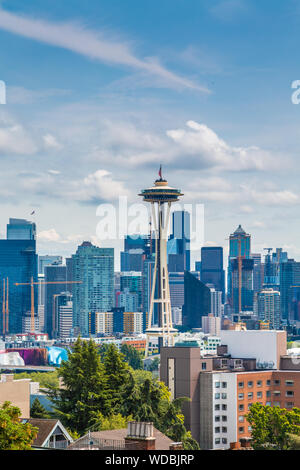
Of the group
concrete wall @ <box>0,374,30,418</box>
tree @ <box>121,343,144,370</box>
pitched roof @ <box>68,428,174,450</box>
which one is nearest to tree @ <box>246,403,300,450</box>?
concrete wall @ <box>0,374,30,418</box>

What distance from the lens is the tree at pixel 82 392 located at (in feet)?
129

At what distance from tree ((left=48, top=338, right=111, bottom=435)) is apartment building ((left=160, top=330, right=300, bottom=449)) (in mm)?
17445

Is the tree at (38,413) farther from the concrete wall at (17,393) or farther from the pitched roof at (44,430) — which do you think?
the pitched roof at (44,430)

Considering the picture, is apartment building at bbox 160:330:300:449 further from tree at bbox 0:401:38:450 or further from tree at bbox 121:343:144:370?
tree at bbox 121:343:144:370

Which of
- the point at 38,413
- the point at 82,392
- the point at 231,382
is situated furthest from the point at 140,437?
the point at 231,382

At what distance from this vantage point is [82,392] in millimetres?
40938

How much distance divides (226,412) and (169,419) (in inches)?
808

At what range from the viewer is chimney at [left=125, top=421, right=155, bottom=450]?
2338 centimetres

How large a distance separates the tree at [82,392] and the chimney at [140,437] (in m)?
14.6

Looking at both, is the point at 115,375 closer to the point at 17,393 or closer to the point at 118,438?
the point at 17,393

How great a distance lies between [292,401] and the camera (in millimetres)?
63719

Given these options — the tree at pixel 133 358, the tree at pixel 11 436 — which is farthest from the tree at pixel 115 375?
the tree at pixel 133 358
